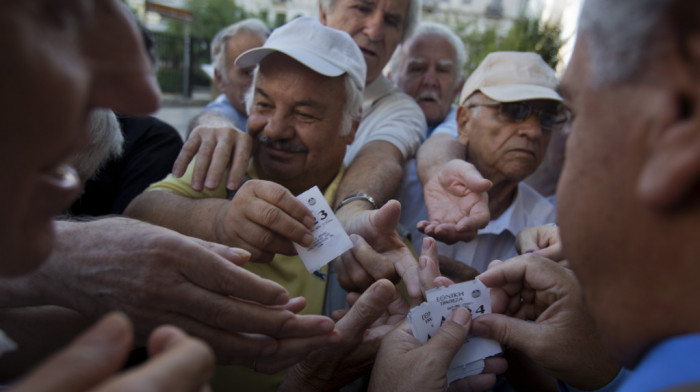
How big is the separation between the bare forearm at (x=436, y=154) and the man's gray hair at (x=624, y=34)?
1.55 metres

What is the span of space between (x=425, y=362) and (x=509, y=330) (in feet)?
1.11

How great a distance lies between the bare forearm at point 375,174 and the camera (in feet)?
7.97

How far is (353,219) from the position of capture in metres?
2.13

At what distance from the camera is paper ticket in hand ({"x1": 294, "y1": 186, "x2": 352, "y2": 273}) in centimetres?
181

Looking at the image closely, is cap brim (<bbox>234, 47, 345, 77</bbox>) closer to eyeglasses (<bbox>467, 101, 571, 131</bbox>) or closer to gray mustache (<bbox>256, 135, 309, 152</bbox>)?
gray mustache (<bbox>256, 135, 309, 152</bbox>)

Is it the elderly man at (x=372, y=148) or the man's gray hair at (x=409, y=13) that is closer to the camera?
the elderly man at (x=372, y=148)

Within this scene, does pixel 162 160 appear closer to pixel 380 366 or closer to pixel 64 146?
pixel 380 366

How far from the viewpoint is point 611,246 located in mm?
909

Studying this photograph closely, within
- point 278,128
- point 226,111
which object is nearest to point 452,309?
point 278,128

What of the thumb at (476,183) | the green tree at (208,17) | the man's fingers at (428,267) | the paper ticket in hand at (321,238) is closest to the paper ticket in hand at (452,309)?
the man's fingers at (428,267)

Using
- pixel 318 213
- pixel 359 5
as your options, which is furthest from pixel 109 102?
pixel 359 5

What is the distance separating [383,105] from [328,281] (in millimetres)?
1513

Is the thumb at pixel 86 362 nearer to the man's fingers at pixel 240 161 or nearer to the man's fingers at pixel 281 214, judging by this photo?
the man's fingers at pixel 281 214

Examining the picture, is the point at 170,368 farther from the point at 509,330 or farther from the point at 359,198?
the point at 359,198
